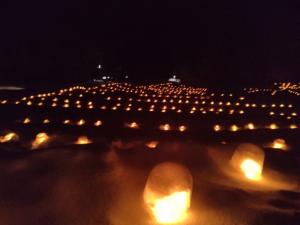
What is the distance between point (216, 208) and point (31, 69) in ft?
82.0

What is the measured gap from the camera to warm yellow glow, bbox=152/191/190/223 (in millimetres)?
4547

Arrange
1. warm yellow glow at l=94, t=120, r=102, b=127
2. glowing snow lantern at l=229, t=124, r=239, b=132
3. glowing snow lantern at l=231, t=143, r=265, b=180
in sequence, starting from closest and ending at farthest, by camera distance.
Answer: glowing snow lantern at l=231, t=143, r=265, b=180, warm yellow glow at l=94, t=120, r=102, b=127, glowing snow lantern at l=229, t=124, r=239, b=132

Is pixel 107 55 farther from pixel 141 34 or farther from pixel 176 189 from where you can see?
pixel 176 189

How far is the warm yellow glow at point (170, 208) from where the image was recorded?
4547 millimetres

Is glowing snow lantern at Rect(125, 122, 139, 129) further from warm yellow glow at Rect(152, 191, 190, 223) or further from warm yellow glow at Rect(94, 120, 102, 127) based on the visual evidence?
warm yellow glow at Rect(152, 191, 190, 223)

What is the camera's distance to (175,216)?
4.62m

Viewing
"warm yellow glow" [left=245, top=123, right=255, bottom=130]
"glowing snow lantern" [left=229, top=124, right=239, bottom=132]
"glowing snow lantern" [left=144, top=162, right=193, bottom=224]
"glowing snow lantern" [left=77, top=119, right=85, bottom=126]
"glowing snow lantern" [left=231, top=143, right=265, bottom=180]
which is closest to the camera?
"glowing snow lantern" [left=144, top=162, right=193, bottom=224]

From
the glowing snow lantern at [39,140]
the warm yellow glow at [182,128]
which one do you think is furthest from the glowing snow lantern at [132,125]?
the glowing snow lantern at [39,140]

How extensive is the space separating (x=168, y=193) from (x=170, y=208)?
235 millimetres

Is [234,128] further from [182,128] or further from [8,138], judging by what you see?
[8,138]

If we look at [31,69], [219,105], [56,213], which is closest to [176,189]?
[56,213]

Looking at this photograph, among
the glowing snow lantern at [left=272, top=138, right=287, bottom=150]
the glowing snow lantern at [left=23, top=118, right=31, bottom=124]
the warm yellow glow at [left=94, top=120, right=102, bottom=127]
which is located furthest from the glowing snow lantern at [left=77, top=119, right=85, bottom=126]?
the glowing snow lantern at [left=272, top=138, right=287, bottom=150]

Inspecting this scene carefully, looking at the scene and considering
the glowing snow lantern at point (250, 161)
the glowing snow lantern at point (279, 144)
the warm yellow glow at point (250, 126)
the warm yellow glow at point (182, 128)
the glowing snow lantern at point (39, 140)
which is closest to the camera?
the glowing snow lantern at point (250, 161)

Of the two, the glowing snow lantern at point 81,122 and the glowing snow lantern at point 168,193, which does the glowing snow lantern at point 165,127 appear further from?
the glowing snow lantern at point 168,193
